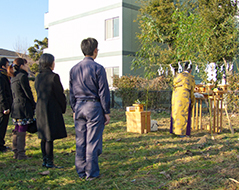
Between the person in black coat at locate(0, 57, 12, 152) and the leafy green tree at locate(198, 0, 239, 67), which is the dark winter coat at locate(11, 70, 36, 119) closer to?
the person in black coat at locate(0, 57, 12, 152)

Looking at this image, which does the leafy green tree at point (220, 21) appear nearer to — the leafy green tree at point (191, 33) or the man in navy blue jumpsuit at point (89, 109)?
the leafy green tree at point (191, 33)

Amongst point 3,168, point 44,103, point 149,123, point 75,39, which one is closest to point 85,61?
point 44,103

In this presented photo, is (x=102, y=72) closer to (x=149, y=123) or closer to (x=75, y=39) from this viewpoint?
(x=149, y=123)

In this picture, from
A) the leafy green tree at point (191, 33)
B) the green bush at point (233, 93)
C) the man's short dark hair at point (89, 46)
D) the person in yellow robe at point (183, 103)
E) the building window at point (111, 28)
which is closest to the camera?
A: the man's short dark hair at point (89, 46)

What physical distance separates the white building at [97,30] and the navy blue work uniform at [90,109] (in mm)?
11982

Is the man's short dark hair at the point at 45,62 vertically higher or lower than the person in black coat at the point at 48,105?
higher

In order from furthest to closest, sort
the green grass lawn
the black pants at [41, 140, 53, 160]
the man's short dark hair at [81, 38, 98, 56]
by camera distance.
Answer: the black pants at [41, 140, 53, 160], the man's short dark hair at [81, 38, 98, 56], the green grass lawn

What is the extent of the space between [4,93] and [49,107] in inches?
70.0

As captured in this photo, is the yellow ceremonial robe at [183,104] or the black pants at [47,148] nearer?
the black pants at [47,148]

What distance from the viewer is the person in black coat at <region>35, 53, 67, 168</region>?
4051 millimetres

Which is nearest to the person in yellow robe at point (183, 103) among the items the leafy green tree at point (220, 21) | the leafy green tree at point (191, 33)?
the leafy green tree at point (191, 33)

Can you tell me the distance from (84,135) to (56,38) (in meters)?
18.0

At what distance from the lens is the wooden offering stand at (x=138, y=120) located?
6991 mm

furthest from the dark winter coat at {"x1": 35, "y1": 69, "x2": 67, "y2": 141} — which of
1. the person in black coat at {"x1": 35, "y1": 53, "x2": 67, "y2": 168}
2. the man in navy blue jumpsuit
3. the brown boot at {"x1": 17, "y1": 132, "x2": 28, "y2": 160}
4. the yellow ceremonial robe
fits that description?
the yellow ceremonial robe
